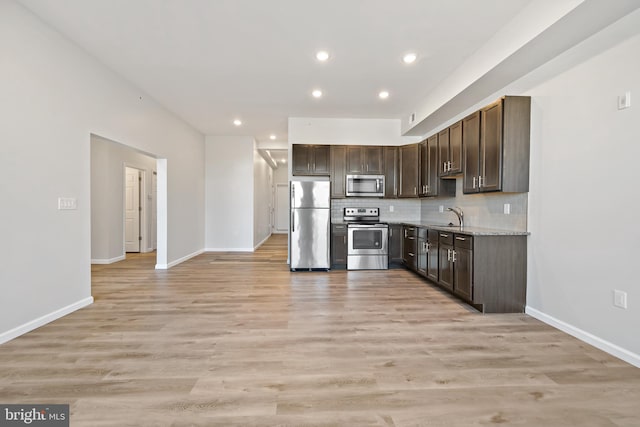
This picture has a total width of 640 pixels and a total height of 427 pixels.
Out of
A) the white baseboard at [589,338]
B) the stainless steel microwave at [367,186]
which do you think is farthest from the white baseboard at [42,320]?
the white baseboard at [589,338]

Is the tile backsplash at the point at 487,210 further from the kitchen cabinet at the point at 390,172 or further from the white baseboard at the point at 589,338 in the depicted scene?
the white baseboard at the point at 589,338

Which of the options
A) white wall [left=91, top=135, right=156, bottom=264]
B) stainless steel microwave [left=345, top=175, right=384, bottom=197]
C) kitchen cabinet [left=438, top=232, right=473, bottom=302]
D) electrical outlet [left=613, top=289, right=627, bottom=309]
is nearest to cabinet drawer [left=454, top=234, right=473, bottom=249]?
kitchen cabinet [left=438, top=232, right=473, bottom=302]

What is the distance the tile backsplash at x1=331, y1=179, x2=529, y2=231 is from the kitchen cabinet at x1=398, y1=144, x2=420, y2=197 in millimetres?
385

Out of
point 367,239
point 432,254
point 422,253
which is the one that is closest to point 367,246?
point 367,239

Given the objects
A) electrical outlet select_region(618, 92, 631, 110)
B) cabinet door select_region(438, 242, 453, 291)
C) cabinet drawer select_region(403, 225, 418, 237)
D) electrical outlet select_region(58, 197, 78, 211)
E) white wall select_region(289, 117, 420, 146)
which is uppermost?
white wall select_region(289, 117, 420, 146)

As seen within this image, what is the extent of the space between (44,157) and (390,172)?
479 cm

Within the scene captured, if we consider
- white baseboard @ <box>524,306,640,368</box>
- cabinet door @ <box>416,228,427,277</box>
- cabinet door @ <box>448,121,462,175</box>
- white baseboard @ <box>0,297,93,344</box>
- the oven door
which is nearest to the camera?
white baseboard @ <box>524,306,640,368</box>

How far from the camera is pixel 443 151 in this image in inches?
173

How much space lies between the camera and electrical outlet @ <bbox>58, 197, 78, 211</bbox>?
2938 millimetres

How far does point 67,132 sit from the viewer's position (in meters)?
3.00

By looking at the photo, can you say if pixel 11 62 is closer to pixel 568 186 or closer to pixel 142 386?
pixel 142 386

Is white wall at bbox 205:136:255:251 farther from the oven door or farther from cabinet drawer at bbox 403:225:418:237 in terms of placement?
cabinet drawer at bbox 403:225:418:237

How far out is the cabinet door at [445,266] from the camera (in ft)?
11.9

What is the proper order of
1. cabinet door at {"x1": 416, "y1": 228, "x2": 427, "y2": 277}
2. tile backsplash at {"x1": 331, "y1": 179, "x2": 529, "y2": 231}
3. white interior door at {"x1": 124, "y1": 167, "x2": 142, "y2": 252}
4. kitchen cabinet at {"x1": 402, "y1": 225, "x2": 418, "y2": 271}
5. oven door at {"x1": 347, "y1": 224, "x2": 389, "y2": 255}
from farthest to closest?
white interior door at {"x1": 124, "y1": 167, "x2": 142, "y2": 252}, oven door at {"x1": 347, "y1": 224, "x2": 389, "y2": 255}, kitchen cabinet at {"x1": 402, "y1": 225, "x2": 418, "y2": 271}, cabinet door at {"x1": 416, "y1": 228, "x2": 427, "y2": 277}, tile backsplash at {"x1": 331, "y1": 179, "x2": 529, "y2": 231}
